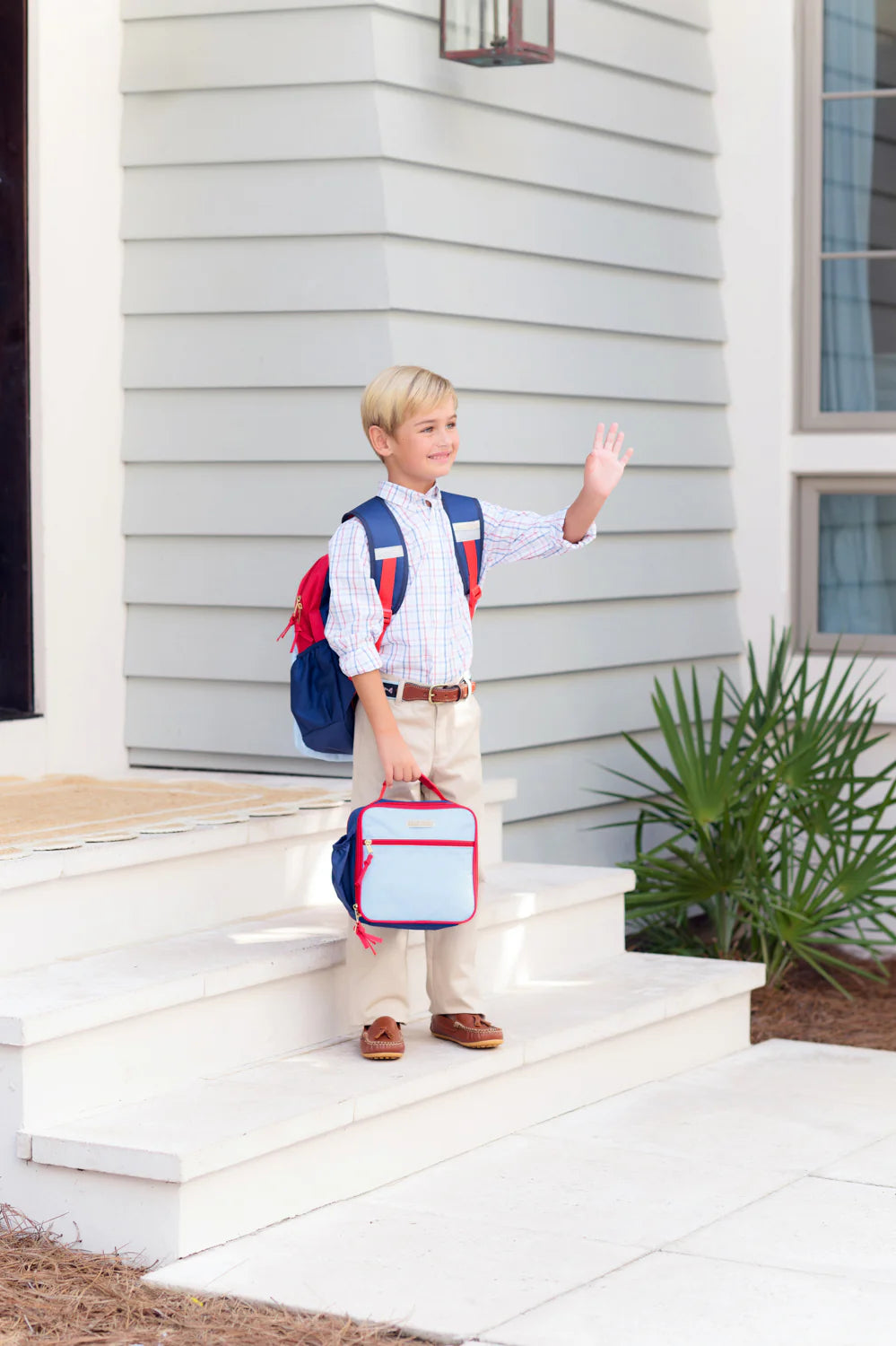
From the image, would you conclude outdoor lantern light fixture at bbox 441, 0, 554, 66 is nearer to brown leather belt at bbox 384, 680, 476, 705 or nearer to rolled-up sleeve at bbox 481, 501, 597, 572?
rolled-up sleeve at bbox 481, 501, 597, 572

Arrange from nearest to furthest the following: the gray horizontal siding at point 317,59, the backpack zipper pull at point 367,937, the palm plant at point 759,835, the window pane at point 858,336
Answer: the backpack zipper pull at point 367,937
the gray horizontal siding at point 317,59
the palm plant at point 759,835
the window pane at point 858,336

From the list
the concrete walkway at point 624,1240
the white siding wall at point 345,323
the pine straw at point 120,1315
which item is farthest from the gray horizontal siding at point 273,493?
the pine straw at point 120,1315

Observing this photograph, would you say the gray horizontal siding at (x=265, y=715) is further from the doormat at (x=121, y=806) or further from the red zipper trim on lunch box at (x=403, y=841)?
the red zipper trim on lunch box at (x=403, y=841)

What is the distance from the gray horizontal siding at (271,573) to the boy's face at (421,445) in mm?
1010

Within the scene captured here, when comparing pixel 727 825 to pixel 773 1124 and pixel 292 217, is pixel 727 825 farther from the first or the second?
pixel 292 217

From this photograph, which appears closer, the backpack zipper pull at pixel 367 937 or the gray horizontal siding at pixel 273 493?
the backpack zipper pull at pixel 367 937

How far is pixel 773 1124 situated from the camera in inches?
164

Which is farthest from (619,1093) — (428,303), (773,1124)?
(428,303)

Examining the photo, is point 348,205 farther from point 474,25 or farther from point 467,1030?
point 467,1030

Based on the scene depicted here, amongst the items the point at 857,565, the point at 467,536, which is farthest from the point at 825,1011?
the point at 467,536

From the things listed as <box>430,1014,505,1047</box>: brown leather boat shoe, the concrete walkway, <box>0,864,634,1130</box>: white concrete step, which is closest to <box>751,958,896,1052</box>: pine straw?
the concrete walkway

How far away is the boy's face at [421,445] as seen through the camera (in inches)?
152

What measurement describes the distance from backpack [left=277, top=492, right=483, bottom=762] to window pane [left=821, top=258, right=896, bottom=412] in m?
2.48

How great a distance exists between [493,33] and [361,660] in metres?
1.91
